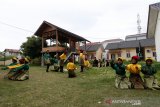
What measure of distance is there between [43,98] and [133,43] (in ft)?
132

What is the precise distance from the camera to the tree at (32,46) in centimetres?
3447

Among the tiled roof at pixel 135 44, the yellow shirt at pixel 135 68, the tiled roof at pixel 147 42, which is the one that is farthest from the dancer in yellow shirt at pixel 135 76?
the tiled roof at pixel 147 42

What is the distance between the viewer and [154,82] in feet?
24.8

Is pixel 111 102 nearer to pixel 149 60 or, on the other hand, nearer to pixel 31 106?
pixel 31 106

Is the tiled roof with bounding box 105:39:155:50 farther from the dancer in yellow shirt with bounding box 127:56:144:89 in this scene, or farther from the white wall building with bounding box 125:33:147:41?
the dancer in yellow shirt with bounding box 127:56:144:89

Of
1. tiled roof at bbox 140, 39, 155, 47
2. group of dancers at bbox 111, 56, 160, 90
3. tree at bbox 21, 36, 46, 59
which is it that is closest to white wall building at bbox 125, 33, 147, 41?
tiled roof at bbox 140, 39, 155, 47

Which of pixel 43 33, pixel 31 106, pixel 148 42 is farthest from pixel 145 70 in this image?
pixel 148 42

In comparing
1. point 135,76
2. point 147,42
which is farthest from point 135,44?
point 135,76

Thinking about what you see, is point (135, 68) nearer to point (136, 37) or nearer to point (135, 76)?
point (135, 76)

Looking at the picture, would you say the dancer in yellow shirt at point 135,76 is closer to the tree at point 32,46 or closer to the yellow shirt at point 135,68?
the yellow shirt at point 135,68

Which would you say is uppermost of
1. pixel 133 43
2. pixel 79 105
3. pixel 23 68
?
pixel 133 43

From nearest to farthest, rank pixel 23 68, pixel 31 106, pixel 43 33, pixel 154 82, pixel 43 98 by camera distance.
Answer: pixel 31 106 → pixel 43 98 → pixel 154 82 → pixel 23 68 → pixel 43 33

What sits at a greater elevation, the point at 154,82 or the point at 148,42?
the point at 148,42

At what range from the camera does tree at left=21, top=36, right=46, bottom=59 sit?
3447cm
